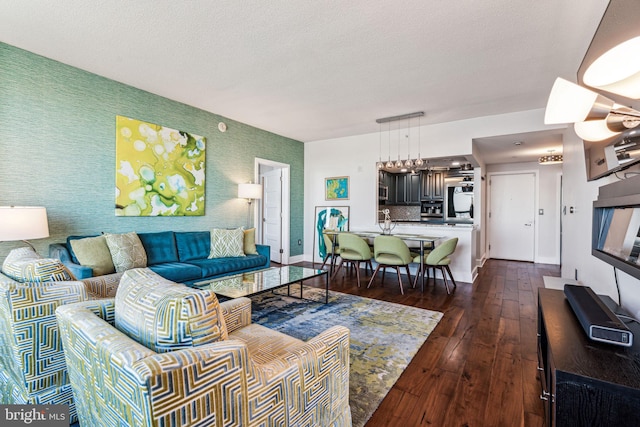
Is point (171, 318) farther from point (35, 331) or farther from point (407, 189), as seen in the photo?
point (407, 189)

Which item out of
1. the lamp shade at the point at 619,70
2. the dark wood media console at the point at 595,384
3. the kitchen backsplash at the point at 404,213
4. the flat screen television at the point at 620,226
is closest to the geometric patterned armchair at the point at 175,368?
the dark wood media console at the point at 595,384

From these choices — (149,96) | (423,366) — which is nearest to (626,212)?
(423,366)

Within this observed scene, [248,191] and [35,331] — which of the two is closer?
[35,331]

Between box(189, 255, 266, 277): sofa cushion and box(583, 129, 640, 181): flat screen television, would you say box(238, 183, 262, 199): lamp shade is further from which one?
box(583, 129, 640, 181): flat screen television

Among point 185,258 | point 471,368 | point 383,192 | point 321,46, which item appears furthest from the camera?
point 383,192

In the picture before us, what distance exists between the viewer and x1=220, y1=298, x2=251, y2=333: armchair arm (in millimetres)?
1659

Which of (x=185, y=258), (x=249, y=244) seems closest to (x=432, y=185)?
(x=249, y=244)

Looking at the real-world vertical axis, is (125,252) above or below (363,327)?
above

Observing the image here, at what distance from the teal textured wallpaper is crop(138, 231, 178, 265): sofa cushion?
0.77 feet

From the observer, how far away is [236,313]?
5.63 ft

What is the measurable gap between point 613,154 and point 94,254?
13.6ft

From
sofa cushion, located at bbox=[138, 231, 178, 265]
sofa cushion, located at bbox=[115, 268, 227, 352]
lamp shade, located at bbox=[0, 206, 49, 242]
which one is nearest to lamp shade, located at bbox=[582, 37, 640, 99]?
sofa cushion, located at bbox=[115, 268, 227, 352]

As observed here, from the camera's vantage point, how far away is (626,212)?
150cm

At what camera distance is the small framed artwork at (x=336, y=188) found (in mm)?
5875
